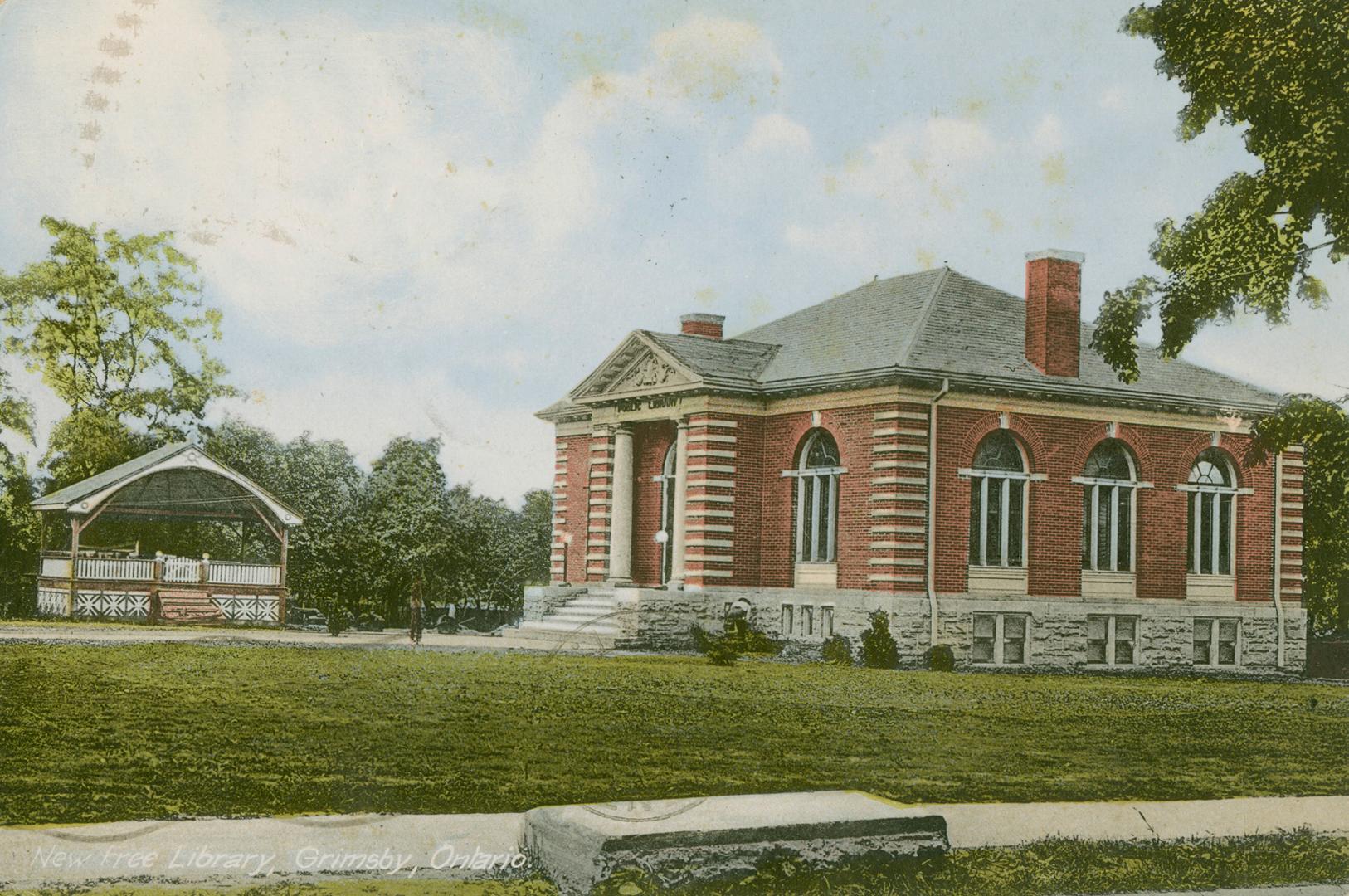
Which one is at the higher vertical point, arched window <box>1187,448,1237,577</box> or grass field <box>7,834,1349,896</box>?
arched window <box>1187,448,1237,577</box>

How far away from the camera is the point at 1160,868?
275 inches

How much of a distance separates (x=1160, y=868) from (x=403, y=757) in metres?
3.97

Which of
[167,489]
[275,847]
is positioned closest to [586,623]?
[167,489]

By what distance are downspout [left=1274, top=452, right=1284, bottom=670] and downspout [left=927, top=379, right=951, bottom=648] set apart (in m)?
3.72

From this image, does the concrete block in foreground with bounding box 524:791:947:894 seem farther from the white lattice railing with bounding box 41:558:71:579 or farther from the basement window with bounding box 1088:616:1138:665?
the basement window with bounding box 1088:616:1138:665

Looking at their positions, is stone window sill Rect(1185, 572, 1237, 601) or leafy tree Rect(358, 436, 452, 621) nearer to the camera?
leafy tree Rect(358, 436, 452, 621)

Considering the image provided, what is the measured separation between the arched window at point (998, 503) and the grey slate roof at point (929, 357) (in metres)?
1.25

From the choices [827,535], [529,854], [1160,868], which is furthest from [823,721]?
[827,535]

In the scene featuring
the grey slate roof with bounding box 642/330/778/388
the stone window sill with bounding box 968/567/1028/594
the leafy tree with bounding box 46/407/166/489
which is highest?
the grey slate roof with bounding box 642/330/778/388

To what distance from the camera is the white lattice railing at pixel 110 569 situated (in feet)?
24.6

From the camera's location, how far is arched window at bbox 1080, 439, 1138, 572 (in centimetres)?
1638

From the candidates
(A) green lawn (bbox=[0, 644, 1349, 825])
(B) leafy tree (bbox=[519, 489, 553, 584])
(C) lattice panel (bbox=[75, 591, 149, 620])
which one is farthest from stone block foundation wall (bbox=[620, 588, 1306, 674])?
(C) lattice panel (bbox=[75, 591, 149, 620])

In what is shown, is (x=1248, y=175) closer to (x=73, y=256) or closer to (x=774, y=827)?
(x=774, y=827)

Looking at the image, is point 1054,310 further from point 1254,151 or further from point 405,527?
point 405,527
